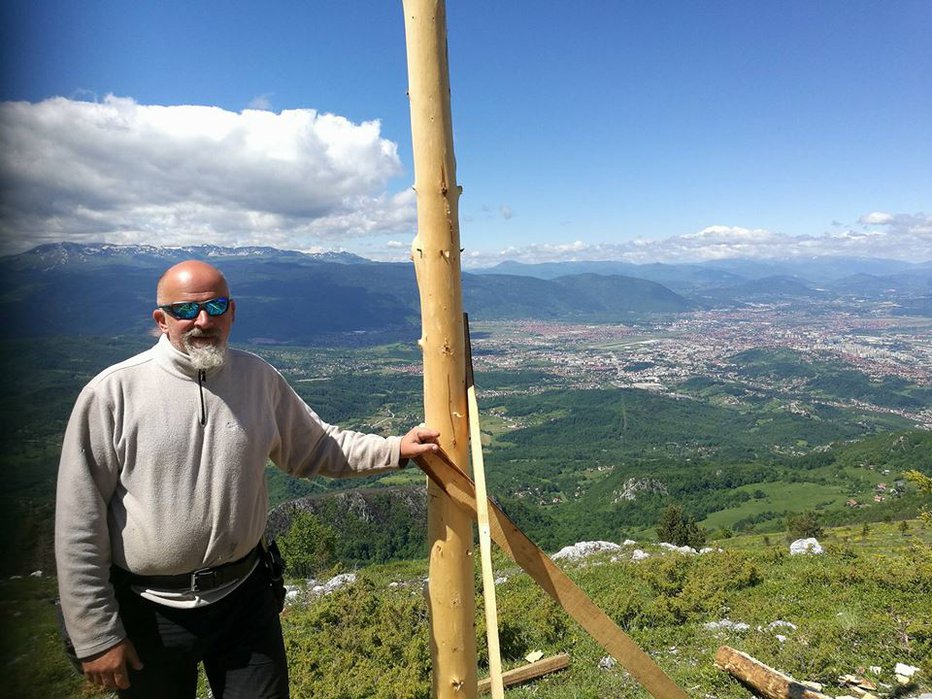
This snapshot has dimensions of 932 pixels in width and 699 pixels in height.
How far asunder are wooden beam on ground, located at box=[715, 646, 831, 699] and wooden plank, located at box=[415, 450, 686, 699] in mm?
2737

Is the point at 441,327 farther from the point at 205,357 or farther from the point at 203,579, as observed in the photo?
the point at 203,579

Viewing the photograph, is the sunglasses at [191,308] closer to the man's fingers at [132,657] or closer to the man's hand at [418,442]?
the man's hand at [418,442]

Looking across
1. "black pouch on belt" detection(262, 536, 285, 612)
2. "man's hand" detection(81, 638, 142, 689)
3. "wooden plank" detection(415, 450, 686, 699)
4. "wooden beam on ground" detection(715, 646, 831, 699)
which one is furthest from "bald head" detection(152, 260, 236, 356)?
"wooden beam on ground" detection(715, 646, 831, 699)

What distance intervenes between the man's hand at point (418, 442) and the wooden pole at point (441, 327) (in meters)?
0.06

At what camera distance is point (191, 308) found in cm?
248

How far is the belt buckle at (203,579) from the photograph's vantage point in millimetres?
2514

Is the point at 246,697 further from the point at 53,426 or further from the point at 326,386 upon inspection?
the point at 326,386

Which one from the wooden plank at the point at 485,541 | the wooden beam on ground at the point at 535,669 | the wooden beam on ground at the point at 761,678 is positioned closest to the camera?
the wooden plank at the point at 485,541

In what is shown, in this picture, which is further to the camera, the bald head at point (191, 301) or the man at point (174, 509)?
the bald head at point (191, 301)

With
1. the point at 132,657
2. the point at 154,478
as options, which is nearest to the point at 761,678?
the point at 132,657

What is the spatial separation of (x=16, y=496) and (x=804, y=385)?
20240 cm

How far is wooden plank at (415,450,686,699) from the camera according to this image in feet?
9.74

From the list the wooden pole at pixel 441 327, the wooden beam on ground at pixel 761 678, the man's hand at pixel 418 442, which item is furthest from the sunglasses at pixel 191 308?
the wooden beam on ground at pixel 761 678

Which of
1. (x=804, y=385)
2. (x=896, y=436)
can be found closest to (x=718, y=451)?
(x=896, y=436)
